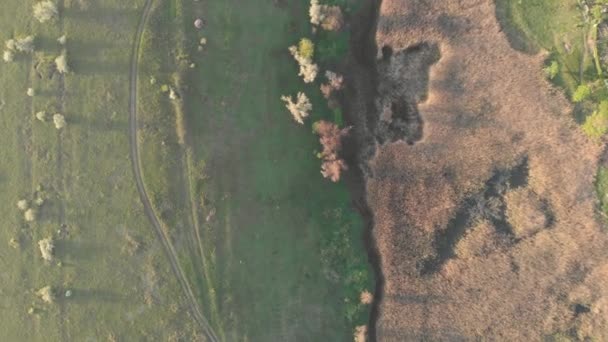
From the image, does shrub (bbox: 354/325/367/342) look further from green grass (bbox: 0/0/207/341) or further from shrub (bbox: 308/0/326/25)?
shrub (bbox: 308/0/326/25)

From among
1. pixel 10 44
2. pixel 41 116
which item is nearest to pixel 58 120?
pixel 41 116

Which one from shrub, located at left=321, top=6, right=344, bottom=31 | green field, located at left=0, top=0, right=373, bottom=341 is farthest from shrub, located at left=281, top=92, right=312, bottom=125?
shrub, located at left=321, top=6, right=344, bottom=31

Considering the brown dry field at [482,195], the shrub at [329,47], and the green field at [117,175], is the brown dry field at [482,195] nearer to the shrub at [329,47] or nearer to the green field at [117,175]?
the shrub at [329,47]

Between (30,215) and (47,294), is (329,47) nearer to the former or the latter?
(30,215)

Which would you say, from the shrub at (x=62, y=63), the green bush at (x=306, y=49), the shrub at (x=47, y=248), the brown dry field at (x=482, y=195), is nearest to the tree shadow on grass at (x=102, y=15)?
the shrub at (x=62, y=63)

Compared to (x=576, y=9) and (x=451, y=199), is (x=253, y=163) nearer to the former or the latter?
(x=451, y=199)

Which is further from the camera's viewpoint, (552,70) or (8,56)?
(552,70)

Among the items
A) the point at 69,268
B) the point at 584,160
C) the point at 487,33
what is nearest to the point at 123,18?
the point at 69,268
